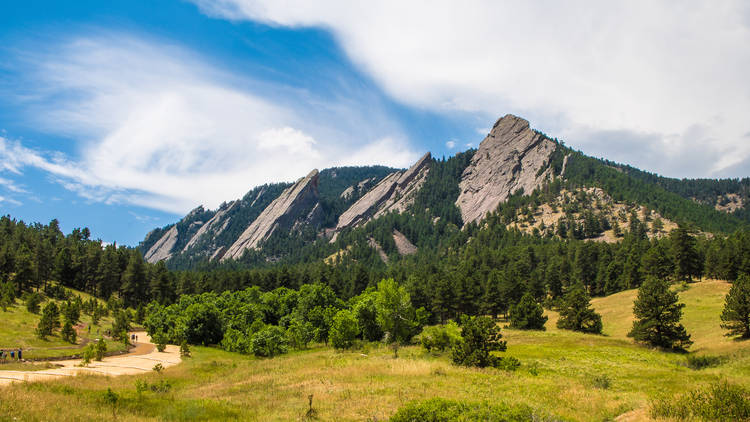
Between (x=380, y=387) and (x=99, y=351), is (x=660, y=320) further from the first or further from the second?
(x=99, y=351)

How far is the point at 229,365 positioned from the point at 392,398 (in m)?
27.4

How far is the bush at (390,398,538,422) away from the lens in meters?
13.3

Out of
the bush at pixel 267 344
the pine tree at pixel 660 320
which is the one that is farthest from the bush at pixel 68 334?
the pine tree at pixel 660 320

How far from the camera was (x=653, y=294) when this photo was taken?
1834 inches

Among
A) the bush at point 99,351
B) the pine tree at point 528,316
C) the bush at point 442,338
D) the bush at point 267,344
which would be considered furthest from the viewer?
the pine tree at point 528,316

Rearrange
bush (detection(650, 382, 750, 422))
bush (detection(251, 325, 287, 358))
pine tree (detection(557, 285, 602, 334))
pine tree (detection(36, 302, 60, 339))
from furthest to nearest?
pine tree (detection(557, 285, 602, 334))
bush (detection(251, 325, 287, 358))
pine tree (detection(36, 302, 60, 339))
bush (detection(650, 382, 750, 422))

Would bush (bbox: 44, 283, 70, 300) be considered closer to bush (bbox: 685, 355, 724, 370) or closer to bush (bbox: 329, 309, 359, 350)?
bush (bbox: 329, 309, 359, 350)

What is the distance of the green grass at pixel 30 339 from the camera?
132ft

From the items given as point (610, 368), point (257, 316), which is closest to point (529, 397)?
point (610, 368)

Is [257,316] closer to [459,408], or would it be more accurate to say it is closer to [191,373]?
[191,373]

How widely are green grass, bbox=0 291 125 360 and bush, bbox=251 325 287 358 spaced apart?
16747 mm

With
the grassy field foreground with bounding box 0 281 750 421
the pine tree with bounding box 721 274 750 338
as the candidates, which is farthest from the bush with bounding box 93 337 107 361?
the pine tree with bounding box 721 274 750 338

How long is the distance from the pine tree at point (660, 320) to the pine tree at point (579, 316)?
13.1 m

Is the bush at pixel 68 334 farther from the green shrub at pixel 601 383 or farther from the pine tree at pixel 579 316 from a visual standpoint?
the pine tree at pixel 579 316
